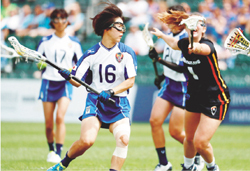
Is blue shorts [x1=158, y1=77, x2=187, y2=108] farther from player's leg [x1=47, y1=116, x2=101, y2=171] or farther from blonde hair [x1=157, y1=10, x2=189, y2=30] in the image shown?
player's leg [x1=47, y1=116, x2=101, y2=171]

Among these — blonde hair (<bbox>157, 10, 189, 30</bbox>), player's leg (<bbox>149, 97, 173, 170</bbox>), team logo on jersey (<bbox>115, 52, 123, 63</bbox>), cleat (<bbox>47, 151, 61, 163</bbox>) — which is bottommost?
cleat (<bbox>47, 151, 61, 163</bbox>)

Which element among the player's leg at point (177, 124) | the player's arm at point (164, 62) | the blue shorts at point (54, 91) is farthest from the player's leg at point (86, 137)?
the blue shorts at point (54, 91)

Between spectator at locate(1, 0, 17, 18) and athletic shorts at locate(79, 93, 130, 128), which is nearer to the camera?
athletic shorts at locate(79, 93, 130, 128)

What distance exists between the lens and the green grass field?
7.14 m

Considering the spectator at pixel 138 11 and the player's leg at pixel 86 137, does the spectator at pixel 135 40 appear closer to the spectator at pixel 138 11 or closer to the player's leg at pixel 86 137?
the spectator at pixel 138 11

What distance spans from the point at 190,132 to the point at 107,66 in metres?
1.59

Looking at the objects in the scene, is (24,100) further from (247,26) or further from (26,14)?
(247,26)

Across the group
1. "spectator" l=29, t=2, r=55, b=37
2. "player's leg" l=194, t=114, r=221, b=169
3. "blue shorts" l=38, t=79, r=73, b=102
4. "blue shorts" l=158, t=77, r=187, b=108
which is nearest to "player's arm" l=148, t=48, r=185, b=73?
"blue shorts" l=158, t=77, r=187, b=108

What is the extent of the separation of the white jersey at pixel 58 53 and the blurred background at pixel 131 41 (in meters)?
6.16

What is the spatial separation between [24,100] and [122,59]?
9766 millimetres

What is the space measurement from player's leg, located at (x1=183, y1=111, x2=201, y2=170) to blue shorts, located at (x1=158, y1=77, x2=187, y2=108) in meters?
1.07

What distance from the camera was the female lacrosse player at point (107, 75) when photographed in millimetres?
5320

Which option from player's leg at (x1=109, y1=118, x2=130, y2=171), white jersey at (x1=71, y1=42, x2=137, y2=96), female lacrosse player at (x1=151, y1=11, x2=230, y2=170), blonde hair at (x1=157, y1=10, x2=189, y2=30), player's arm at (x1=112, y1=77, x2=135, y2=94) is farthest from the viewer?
blonde hair at (x1=157, y1=10, x2=189, y2=30)

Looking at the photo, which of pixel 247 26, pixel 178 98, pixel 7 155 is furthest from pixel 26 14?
pixel 178 98
